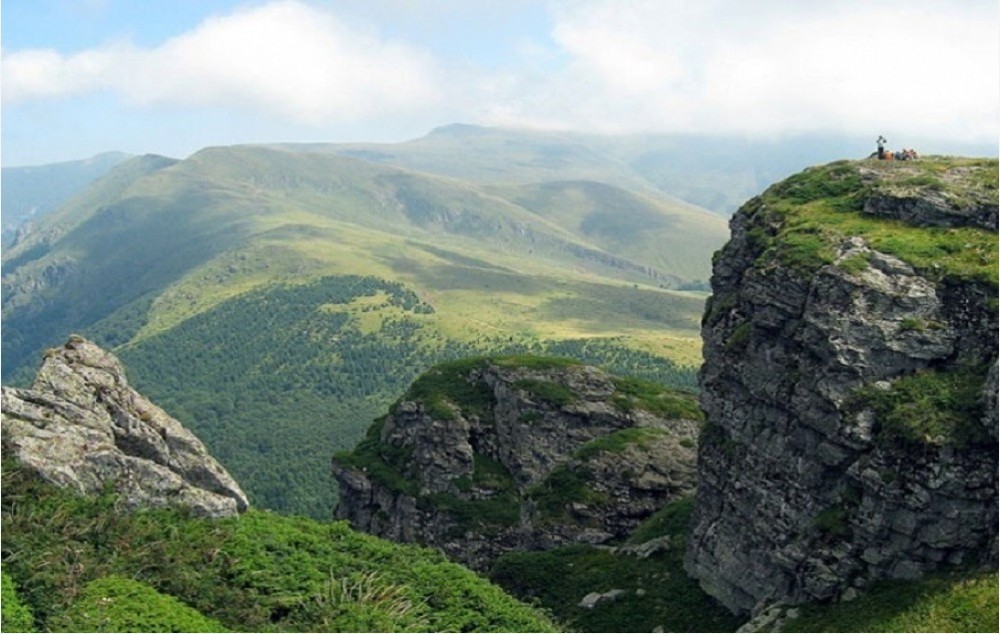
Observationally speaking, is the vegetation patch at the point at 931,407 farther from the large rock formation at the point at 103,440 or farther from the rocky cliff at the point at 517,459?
the rocky cliff at the point at 517,459

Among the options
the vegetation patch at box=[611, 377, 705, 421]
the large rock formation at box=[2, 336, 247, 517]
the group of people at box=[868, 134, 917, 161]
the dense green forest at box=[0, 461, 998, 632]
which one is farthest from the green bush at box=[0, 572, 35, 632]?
the vegetation patch at box=[611, 377, 705, 421]

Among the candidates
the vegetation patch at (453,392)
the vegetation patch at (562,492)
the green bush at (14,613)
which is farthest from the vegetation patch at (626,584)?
the green bush at (14,613)

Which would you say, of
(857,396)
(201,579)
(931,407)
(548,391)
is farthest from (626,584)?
(201,579)

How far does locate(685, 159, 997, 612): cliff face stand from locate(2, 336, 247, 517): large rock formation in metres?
39.9

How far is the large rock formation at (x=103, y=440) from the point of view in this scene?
181ft

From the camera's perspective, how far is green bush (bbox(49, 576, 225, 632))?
43281mm

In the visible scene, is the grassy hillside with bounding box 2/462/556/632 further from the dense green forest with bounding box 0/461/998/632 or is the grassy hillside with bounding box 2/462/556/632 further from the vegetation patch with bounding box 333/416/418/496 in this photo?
the vegetation patch with bounding box 333/416/418/496

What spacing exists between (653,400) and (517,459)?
20.2 m

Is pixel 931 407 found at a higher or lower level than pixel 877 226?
lower

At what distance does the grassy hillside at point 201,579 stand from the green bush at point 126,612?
0.23 feet

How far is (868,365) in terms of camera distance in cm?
6238

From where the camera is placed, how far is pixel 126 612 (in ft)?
147

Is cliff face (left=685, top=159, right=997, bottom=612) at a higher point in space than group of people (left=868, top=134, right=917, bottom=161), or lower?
lower

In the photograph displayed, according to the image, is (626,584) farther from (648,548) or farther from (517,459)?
(517,459)
